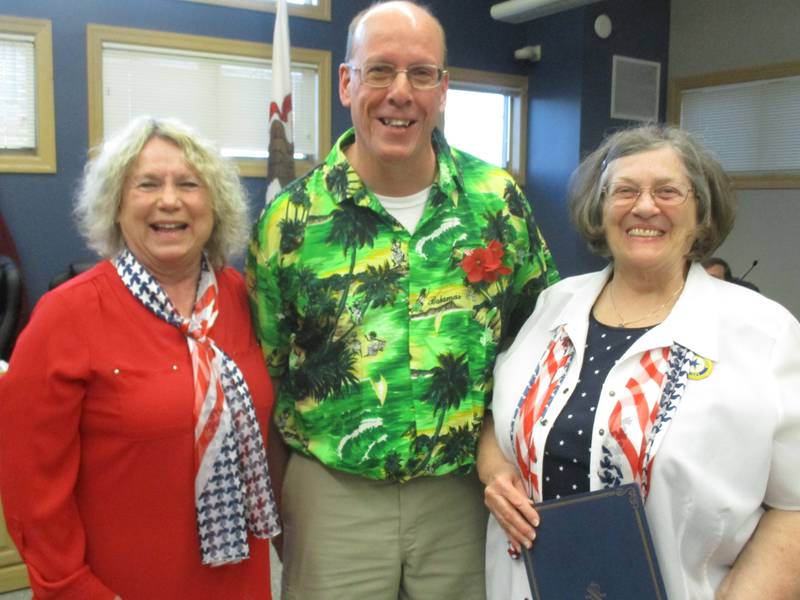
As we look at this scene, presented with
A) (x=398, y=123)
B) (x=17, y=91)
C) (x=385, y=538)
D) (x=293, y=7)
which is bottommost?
(x=385, y=538)

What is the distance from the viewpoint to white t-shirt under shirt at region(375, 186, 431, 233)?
5.42 ft

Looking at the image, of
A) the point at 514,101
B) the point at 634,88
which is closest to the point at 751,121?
the point at 634,88

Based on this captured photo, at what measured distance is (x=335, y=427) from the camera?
1610 mm

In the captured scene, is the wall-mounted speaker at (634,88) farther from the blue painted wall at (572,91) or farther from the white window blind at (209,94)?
the white window blind at (209,94)

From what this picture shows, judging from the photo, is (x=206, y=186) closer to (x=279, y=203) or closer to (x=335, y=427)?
(x=279, y=203)

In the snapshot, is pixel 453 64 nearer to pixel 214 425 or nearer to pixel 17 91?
pixel 17 91

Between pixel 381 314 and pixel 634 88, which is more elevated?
pixel 634 88

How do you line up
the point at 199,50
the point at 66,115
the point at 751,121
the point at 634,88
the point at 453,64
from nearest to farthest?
the point at 66,115 < the point at 199,50 < the point at 453,64 < the point at 751,121 < the point at 634,88

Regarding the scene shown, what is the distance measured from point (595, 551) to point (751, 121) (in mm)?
5236

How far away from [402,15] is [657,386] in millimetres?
887

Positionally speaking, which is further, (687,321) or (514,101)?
(514,101)

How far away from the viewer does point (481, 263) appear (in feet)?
5.39

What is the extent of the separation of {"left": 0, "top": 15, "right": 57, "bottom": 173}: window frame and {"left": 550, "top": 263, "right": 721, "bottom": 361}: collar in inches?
135

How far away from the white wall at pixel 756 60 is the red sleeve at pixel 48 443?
5.07m
